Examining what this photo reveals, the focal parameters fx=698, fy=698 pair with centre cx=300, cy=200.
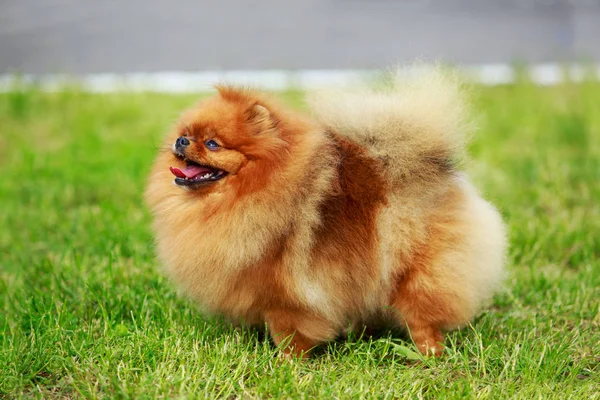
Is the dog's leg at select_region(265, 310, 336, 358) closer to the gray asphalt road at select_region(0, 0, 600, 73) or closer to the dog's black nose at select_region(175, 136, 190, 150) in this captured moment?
the dog's black nose at select_region(175, 136, 190, 150)

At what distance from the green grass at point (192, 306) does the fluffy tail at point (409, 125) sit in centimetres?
79

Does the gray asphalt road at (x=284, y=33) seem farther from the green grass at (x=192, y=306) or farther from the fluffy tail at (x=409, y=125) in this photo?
the fluffy tail at (x=409, y=125)

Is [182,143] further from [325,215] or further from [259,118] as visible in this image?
[325,215]

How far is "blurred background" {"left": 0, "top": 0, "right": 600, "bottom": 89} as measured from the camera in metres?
8.20

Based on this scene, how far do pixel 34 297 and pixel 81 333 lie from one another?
458 mm

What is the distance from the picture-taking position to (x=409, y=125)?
9.73ft

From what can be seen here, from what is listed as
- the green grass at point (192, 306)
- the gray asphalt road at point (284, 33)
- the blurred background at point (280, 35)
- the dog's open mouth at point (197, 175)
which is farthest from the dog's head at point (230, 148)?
the gray asphalt road at point (284, 33)

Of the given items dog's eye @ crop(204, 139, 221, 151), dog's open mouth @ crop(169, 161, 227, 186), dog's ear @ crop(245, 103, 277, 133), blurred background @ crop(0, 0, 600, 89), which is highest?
blurred background @ crop(0, 0, 600, 89)

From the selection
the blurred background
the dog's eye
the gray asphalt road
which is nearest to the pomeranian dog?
the dog's eye

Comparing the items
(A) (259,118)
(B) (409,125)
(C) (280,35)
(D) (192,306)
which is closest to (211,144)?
(A) (259,118)

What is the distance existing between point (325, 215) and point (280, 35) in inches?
254

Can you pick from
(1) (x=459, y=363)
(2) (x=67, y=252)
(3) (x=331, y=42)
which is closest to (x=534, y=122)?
(3) (x=331, y=42)

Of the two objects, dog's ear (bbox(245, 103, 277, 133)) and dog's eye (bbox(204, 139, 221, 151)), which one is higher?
dog's ear (bbox(245, 103, 277, 133))

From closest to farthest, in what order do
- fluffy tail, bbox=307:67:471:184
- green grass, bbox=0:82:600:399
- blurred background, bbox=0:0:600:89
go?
green grass, bbox=0:82:600:399 < fluffy tail, bbox=307:67:471:184 < blurred background, bbox=0:0:600:89
